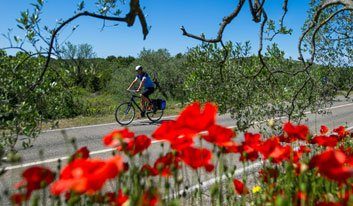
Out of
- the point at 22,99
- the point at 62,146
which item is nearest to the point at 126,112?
the point at 62,146

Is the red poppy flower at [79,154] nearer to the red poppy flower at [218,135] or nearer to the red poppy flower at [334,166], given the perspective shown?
the red poppy flower at [218,135]

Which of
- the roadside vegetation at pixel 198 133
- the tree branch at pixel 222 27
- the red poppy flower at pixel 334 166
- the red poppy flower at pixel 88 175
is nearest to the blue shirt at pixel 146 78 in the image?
the roadside vegetation at pixel 198 133

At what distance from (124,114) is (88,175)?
43.0ft

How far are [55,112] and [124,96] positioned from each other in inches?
758

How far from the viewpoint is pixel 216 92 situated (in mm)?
6582

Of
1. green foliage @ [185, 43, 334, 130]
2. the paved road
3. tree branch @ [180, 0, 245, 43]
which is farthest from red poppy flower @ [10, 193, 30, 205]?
green foliage @ [185, 43, 334, 130]

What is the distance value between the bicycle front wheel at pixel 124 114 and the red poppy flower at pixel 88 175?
12.7 metres

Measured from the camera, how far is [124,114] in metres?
14.1

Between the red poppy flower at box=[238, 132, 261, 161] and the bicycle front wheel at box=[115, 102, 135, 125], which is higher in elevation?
the red poppy flower at box=[238, 132, 261, 161]

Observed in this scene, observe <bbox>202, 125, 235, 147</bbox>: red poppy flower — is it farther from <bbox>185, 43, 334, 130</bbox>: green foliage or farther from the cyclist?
the cyclist

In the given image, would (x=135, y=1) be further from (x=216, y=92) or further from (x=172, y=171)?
(x=216, y=92)

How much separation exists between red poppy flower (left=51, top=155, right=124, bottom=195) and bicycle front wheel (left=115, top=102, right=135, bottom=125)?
41.8 feet

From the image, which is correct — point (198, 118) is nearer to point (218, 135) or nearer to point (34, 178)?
point (218, 135)

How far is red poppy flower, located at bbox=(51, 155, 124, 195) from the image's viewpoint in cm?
102
